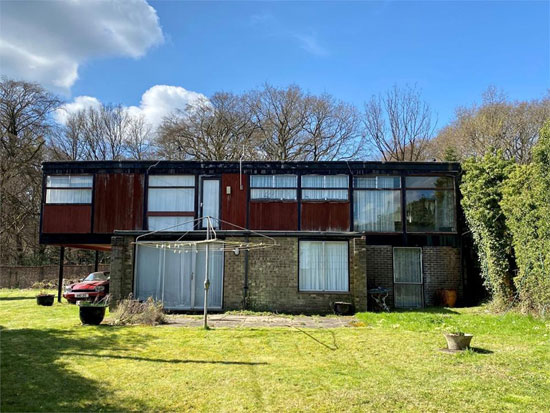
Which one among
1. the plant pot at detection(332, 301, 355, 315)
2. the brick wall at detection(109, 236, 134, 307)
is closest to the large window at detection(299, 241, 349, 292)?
the plant pot at detection(332, 301, 355, 315)

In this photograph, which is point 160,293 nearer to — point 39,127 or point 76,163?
point 76,163

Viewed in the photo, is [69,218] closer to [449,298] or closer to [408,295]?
[408,295]

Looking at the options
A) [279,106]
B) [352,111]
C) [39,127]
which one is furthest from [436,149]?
[39,127]

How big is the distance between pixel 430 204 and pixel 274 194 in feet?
19.9

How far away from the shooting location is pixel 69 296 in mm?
16688

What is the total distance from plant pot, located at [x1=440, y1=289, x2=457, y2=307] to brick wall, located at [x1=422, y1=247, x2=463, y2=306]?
0.37 meters

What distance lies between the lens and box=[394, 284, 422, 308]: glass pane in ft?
53.0

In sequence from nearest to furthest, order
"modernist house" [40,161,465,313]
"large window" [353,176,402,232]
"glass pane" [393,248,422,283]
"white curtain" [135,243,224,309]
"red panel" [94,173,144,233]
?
"white curtain" [135,243,224,309], "glass pane" [393,248,422,283], "modernist house" [40,161,465,313], "large window" [353,176,402,232], "red panel" [94,173,144,233]

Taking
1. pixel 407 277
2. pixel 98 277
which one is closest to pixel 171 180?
pixel 98 277

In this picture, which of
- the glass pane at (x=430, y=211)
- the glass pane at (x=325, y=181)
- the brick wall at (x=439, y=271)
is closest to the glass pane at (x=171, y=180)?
the glass pane at (x=325, y=181)

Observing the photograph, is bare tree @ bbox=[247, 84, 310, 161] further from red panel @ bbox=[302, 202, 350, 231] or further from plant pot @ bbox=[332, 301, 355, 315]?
plant pot @ bbox=[332, 301, 355, 315]

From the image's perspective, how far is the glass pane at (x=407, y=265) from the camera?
16438 millimetres

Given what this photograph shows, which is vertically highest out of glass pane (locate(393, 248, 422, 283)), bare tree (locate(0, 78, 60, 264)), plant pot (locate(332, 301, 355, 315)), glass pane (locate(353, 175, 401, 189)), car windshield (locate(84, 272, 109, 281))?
bare tree (locate(0, 78, 60, 264))

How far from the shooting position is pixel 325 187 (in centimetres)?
1731
